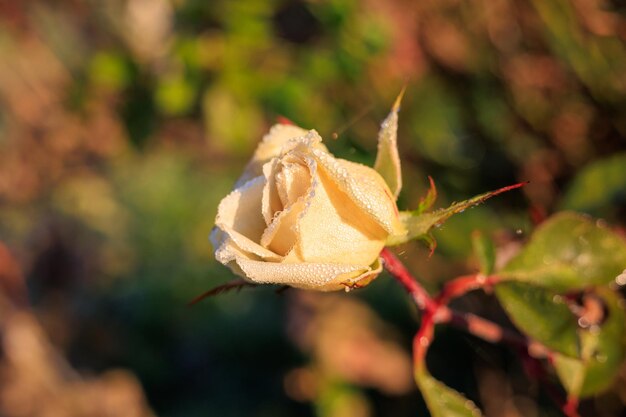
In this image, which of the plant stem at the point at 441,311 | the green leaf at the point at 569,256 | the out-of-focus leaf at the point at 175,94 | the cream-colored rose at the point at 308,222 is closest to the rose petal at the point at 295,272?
the cream-colored rose at the point at 308,222

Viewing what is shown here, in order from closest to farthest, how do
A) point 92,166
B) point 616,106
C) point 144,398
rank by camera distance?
point 616,106
point 144,398
point 92,166

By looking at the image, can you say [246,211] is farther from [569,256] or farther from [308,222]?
[569,256]

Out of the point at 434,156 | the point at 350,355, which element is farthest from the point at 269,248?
the point at 350,355

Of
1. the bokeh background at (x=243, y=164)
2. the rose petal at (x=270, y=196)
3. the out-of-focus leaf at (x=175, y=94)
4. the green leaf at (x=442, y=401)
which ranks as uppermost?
the rose petal at (x=270, y=196)

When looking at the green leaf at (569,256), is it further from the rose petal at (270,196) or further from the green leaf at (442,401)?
A: the rose petal at (270,196)

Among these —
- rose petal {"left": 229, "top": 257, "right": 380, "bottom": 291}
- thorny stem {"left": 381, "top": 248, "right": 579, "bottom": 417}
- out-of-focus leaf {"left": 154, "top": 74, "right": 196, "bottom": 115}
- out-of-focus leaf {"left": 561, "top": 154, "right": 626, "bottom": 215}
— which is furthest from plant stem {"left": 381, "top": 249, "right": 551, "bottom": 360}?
out-of-focus leaf {"left": 154, "top": 74, "right": 196, "bottom": 115}

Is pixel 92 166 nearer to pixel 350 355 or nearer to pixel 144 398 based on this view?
pixel 144 398
